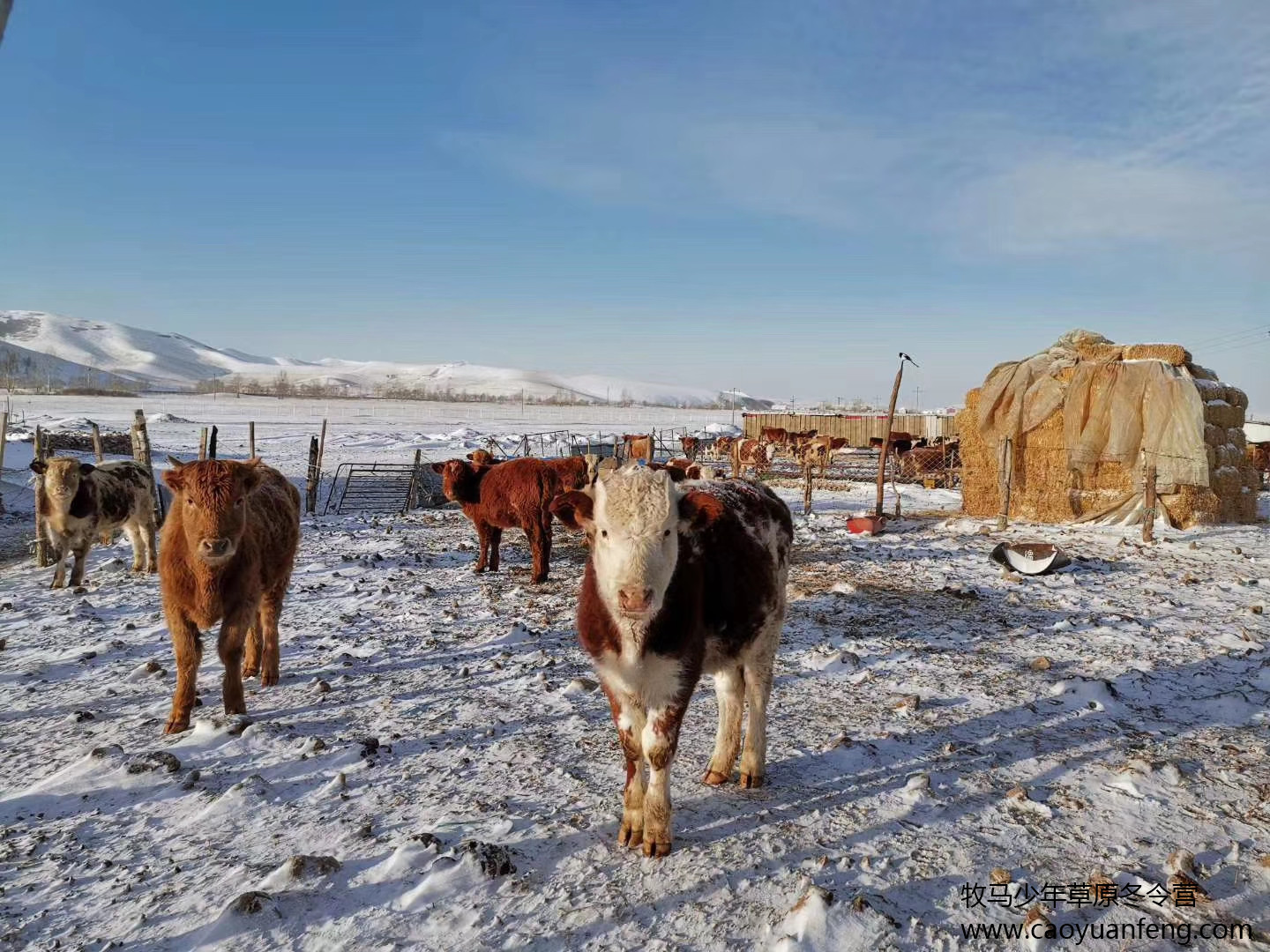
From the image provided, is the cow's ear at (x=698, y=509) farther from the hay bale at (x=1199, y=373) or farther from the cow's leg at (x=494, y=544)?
the hay bale at (x=1199, y=373)

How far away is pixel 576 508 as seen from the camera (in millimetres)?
3725

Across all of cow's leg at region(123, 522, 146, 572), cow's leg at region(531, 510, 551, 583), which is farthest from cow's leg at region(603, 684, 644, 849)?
cow's leg at region(123, 522, 146, 572)

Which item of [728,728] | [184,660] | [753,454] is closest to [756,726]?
[728,728]

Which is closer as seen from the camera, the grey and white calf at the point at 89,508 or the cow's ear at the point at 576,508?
the cow's ear at the point at 576,508

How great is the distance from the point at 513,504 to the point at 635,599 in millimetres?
7617

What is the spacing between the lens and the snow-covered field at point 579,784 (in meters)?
3.26

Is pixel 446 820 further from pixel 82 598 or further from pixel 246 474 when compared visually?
pixel 82 598

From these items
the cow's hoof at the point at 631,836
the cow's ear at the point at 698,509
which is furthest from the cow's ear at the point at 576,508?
the cow's hoof at the point at 631,836

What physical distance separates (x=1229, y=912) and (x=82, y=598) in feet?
37.1

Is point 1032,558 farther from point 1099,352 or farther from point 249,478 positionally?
point 249,478

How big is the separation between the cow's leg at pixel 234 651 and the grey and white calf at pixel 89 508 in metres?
6.16

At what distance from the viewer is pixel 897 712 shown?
5.67 meters

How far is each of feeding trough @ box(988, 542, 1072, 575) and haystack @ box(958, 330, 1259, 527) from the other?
4.20m

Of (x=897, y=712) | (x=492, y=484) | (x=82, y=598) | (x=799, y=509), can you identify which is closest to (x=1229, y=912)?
(x=897, y=712)
